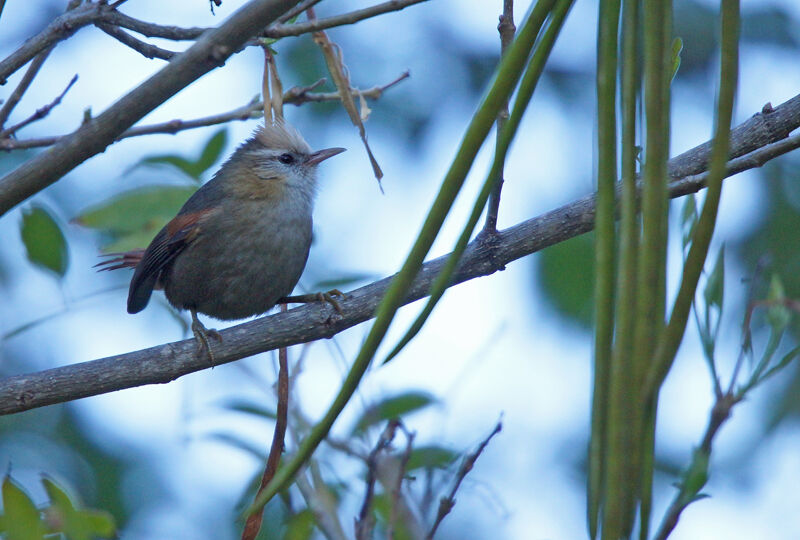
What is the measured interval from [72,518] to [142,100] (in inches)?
46.5

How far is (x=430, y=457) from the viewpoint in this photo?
3297mm

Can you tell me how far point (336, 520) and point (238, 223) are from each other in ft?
6.21

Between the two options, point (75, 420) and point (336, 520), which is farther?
point (75, 420)

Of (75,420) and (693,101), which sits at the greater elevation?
(693,101)

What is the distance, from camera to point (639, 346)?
0.85 m

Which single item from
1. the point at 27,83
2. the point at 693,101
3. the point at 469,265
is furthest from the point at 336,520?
the point at 693,101

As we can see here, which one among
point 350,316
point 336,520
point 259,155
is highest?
point 259,155

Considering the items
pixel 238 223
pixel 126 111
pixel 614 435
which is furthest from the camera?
pixel 238 223

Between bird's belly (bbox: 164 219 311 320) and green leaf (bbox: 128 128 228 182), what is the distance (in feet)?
1.36

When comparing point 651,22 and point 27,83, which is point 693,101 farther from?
point 651,22

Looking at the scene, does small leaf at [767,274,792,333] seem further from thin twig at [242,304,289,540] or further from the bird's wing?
the bird's wing

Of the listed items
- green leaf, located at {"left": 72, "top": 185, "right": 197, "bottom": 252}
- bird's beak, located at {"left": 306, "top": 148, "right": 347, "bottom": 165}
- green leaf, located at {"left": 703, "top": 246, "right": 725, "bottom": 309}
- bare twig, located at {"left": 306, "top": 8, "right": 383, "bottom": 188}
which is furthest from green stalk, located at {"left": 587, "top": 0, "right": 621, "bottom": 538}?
bird's beak, located at {"left": 306, "top": 148, "right": 347, "bottom": 165}

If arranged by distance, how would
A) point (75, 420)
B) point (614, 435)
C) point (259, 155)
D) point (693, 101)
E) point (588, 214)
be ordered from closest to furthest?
point (614, 435)
point (588, 214)
point (259, 155)
point (693, 101)
point (75, 420)

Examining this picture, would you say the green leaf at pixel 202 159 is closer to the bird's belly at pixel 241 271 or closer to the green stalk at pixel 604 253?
the bird's belly at pixel 241 271
